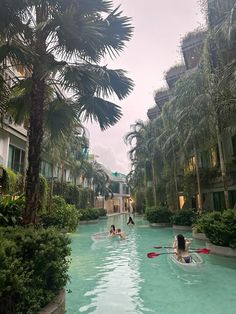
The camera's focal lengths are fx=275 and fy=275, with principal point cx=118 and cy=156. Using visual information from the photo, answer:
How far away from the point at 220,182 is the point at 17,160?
64.6ft

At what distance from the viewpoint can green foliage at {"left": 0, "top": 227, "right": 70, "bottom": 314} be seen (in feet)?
13.6

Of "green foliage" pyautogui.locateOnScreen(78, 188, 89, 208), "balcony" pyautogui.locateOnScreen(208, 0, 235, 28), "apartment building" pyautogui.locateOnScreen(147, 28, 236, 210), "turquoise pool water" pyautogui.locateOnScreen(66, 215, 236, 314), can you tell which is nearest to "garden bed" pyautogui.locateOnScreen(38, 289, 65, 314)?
"turquoise pool water" pyautogui.locateOnScreen(66, 215, 236, 314)

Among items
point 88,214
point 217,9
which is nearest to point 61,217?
point 217,9

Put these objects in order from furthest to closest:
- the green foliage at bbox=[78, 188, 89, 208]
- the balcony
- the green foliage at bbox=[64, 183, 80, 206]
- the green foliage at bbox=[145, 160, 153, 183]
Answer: the green foliage at bbox=[78, 188, 89, 208], the green foliage at bbox=[64, 183, 80, 206], the green foliage at bbox=[145, 160, 153, 183], the balcony

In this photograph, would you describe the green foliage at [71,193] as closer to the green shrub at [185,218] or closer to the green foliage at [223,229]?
the green shrub at [185,218]

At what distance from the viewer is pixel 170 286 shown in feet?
28.7

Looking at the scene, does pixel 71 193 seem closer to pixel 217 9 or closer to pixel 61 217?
pixel 61 217

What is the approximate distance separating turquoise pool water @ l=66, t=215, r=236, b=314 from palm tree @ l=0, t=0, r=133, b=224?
10.0ft

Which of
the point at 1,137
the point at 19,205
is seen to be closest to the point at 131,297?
the point at 19,205

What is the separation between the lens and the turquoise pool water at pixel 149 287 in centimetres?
690

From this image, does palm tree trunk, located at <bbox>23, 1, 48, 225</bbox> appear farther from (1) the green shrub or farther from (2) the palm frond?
(1) the green shrub

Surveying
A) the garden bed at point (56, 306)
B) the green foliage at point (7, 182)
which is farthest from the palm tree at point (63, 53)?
the green foliage at point (7, 182)

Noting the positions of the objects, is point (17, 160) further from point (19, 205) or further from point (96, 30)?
point (96, 30)

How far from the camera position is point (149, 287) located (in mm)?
8672
